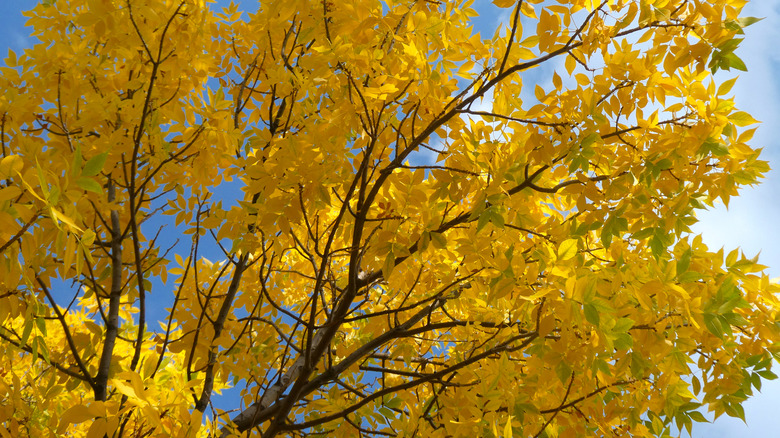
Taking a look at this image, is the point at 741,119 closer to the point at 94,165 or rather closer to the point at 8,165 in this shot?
the point at 94,165

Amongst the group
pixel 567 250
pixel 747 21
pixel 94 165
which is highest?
pixel 747 21

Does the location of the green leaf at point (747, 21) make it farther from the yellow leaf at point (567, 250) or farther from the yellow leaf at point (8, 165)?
the yellow leaf at point (8, 165)

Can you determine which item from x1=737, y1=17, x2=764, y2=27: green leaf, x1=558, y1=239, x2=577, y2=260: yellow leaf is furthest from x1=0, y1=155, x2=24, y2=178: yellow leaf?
x1=737, y1=17, x2=764, y2=27: green leaf

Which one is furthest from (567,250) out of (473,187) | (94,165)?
(94,165)

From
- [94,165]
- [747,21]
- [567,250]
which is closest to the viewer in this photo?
[94,165]

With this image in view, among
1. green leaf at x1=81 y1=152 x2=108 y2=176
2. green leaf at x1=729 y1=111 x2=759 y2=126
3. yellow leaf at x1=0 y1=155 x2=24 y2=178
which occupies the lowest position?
green leaf at x1=81 y1=152 x2=108 y2=176

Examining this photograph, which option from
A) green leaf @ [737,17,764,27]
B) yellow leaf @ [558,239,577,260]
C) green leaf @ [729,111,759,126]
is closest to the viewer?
yellow leaf @ [558,239,577,260]

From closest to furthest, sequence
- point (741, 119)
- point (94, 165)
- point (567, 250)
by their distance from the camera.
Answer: point (94, 165)
point (567, 250)
point (741, 119)

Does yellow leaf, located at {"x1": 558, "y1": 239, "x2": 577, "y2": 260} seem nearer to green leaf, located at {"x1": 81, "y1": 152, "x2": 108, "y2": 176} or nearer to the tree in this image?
the tree

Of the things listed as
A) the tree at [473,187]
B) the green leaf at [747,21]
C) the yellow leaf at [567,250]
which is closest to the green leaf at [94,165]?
the tree at [473,187]

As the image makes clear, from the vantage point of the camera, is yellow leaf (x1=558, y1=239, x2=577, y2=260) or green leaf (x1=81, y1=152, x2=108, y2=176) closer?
green leaf (x1=81, y1=152, x2=108, y2=176)

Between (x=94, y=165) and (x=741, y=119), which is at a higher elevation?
(x=741, y=119)

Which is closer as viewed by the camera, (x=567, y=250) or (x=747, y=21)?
(x=567, y=250)

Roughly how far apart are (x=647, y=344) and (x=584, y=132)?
76 cm
